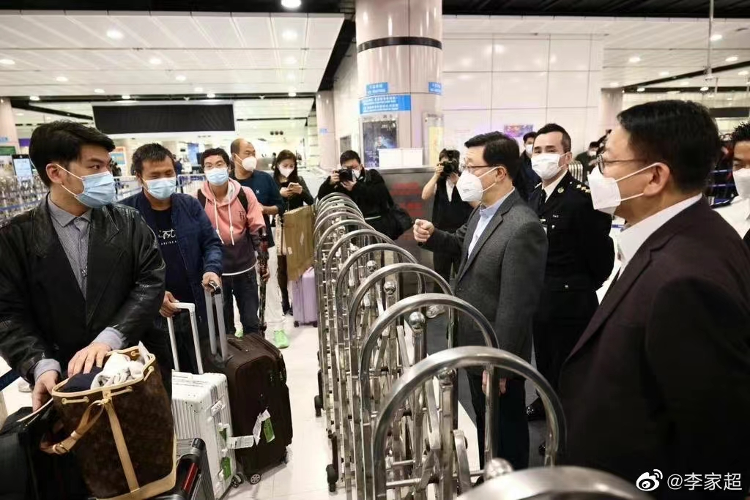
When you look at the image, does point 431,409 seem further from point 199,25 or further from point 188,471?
point 199,25

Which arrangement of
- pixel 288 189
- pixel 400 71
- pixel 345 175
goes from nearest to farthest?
pixel 345 175 → pixel 288 189 → pixel 400 71

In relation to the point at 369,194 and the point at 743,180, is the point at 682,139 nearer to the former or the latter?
the point at 743,180

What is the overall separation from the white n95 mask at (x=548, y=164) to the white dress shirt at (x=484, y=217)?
654 mm

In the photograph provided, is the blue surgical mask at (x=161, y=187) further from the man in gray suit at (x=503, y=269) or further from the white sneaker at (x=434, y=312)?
the white sneaker at (x=434, y=312)

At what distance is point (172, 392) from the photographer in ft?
6.59

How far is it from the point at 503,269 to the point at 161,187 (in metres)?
1.92

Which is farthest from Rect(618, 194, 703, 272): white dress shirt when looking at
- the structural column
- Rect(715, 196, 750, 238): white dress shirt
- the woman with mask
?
Rect(715, 196, 750, 238): white dress shirt

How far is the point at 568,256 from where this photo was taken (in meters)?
2.32

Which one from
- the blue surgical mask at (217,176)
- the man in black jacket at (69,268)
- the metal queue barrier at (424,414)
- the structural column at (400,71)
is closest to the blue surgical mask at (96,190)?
the man in black jacket at (69,268)

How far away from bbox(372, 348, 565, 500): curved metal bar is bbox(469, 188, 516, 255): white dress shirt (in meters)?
1.19

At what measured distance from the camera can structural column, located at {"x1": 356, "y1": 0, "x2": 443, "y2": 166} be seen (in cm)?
631

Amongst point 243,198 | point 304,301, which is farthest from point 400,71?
point 243,198

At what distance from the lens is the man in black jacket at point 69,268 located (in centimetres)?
153

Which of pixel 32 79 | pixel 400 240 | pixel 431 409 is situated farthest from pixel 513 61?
pixel 32 79
